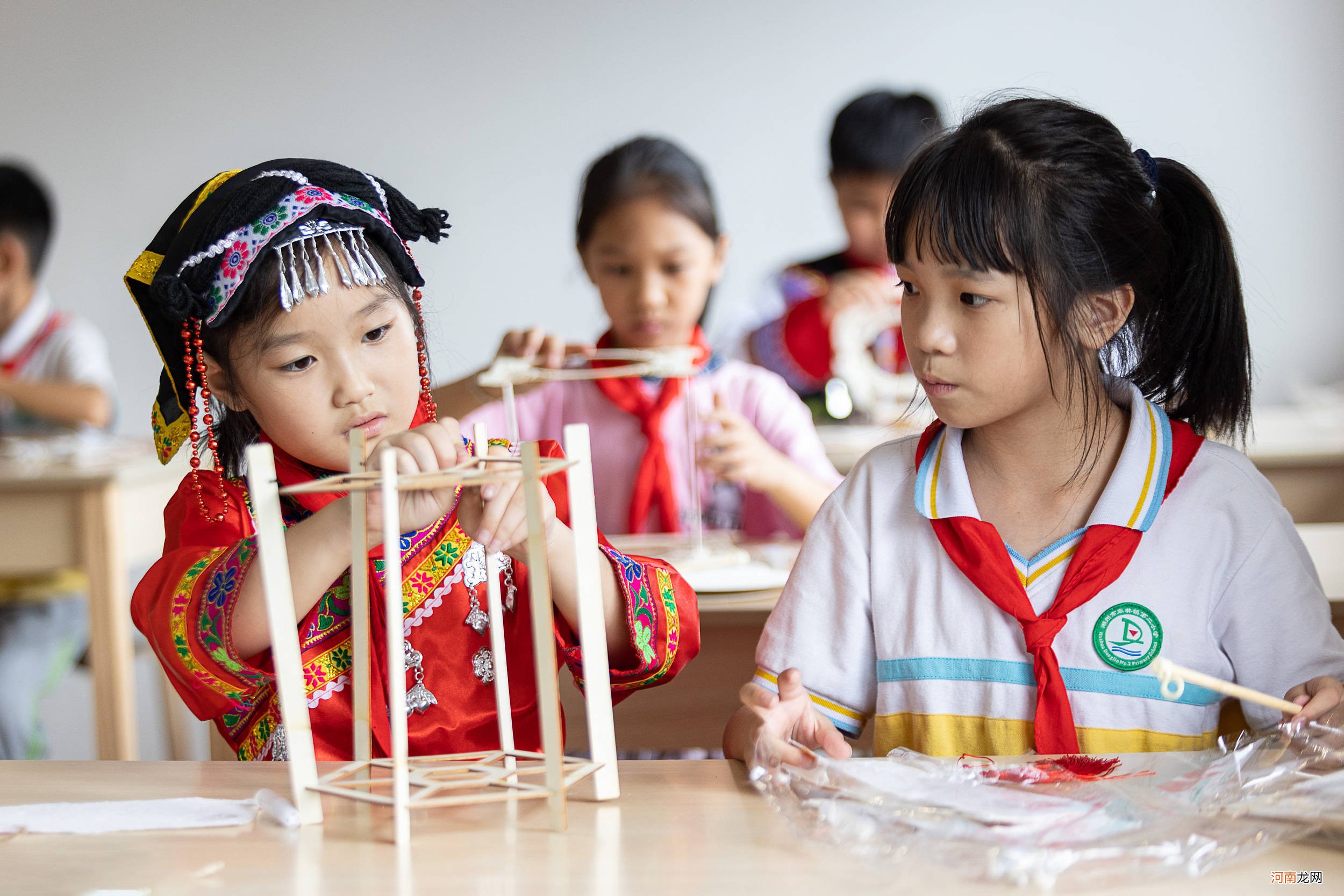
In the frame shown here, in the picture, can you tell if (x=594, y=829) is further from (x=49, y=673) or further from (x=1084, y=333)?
(x=49, y=673)

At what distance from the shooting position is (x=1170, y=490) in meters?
0.89

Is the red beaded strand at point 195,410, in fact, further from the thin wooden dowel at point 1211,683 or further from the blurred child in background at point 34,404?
the blurred child in background at point 34,404

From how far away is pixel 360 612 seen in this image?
2.26 ft

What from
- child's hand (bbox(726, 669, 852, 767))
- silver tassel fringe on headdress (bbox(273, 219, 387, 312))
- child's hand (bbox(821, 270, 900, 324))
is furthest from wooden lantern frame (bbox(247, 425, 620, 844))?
child's hand (bbox(821, 270, 900, 324))

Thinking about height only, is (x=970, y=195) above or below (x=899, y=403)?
above

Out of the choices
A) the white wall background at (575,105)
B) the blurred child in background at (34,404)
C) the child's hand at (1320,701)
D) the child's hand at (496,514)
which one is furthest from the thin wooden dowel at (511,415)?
the white wall background at (575,105)

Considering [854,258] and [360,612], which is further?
[854,258]

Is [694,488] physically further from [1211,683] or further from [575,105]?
[575,105]

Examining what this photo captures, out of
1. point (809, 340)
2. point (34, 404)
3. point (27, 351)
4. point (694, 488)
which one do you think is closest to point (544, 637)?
point (694, 488)

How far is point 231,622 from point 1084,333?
0.66 m

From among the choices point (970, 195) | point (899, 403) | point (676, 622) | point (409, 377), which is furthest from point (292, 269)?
point (899, 403)

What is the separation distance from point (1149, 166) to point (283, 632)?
2.39 feet

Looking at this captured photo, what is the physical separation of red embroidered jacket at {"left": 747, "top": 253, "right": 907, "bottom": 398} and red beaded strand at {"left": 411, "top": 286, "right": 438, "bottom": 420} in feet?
6.28

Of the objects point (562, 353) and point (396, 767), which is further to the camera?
point (562, 353)
